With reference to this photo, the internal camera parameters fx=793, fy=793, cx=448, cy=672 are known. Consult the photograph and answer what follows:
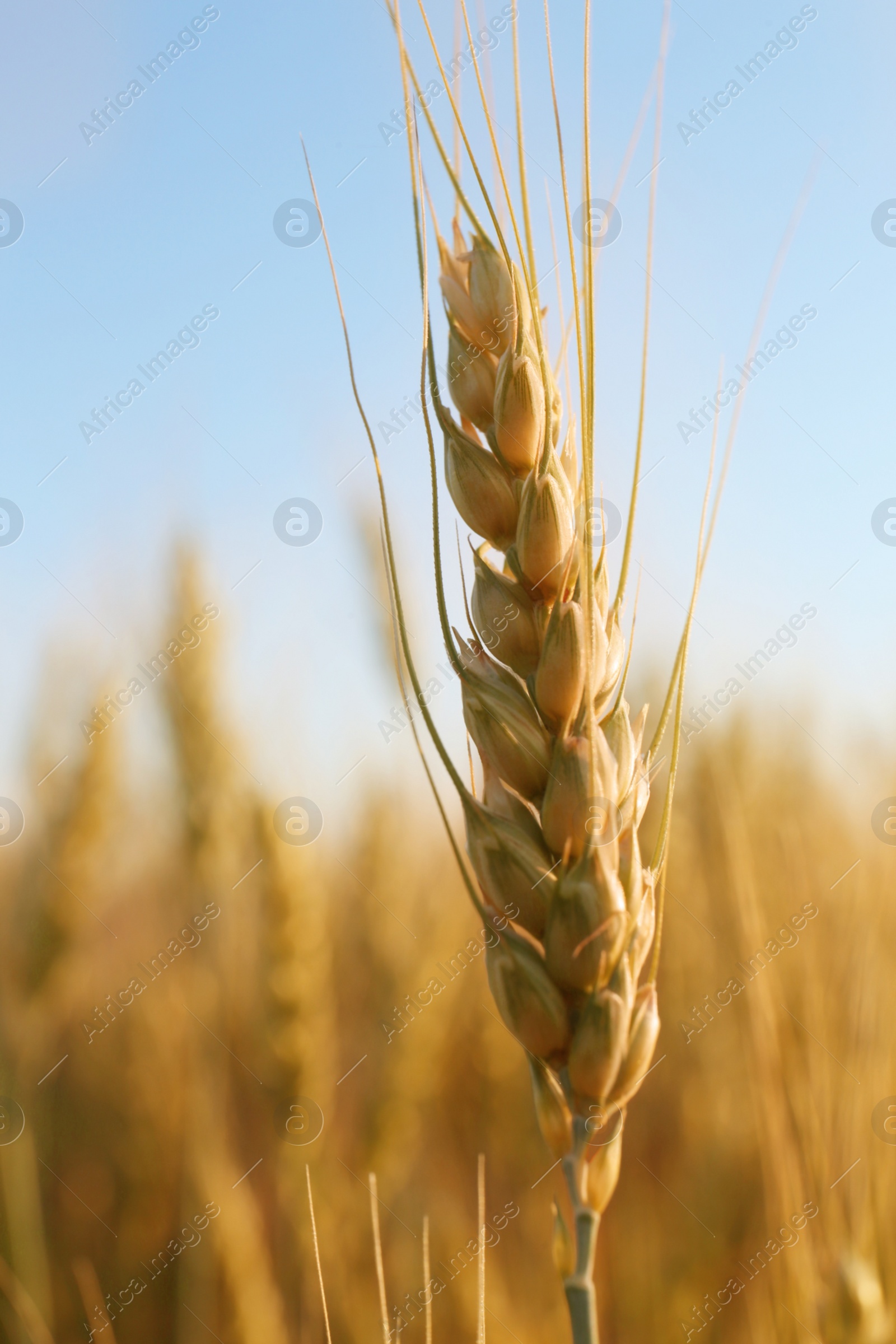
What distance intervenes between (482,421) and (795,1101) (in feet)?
3.92

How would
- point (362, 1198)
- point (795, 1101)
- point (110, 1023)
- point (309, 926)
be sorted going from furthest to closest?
point (110, 1023), point (309, 926), point (362, 1198), point (795, 1101)

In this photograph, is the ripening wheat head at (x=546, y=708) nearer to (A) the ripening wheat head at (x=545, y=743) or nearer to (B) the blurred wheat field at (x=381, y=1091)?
(A) the ripening wheat head at (x=545, y=743)

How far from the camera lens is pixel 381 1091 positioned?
6.12 feet

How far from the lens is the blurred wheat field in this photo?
4.45 ft

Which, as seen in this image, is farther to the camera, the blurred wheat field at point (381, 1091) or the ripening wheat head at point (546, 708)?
the blurred wheat field at point (381, 1091)

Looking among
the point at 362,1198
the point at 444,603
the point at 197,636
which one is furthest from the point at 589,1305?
the point at 197,636

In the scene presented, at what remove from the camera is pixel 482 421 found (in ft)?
2.64

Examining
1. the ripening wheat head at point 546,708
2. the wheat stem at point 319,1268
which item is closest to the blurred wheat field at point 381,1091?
the wheat stem at point 319,1268

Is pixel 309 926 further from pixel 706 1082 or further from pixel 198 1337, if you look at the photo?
pixel 706 1082

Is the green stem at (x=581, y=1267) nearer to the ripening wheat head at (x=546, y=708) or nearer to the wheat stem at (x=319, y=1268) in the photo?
the ripening wheat head at (x=546, y=708)

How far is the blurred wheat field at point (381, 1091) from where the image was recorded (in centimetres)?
136

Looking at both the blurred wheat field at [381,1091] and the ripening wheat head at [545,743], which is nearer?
the ripening wheat head at [545,743]

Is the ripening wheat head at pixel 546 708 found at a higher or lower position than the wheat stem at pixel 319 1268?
higher

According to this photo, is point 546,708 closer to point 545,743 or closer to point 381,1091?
point 545,743
